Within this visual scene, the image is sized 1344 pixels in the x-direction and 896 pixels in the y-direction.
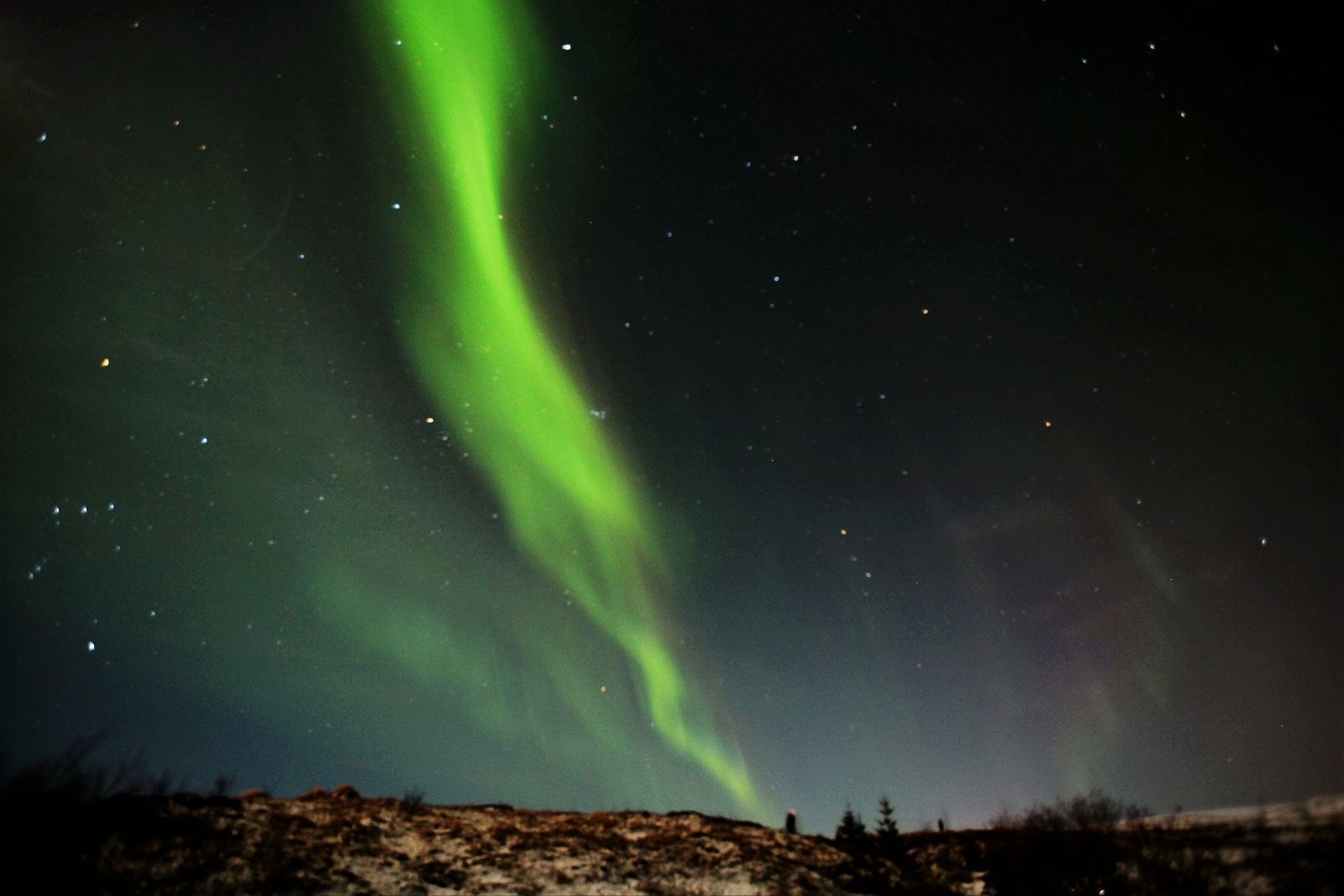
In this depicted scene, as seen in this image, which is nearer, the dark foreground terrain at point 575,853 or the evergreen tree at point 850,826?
the dark foreground terrain at point 575,853

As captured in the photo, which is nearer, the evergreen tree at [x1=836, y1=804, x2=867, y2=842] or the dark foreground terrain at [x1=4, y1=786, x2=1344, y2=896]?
the dark foreground terrain at [x1=4, y1=786, x2=1344, y2=896]

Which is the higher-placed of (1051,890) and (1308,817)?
(1308,817)

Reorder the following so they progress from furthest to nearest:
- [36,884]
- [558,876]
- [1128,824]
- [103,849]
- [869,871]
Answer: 1. [1128,824]
2. [869,871]
3. [558,876]
4. [103,849]
5. [36,884]

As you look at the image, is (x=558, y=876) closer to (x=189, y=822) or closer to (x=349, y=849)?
(x=349, y=849)

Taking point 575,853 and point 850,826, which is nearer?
point 575,853

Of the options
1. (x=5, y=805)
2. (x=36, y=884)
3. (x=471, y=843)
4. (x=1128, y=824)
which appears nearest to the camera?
(x=36, y=884)

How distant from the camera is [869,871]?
14.8m

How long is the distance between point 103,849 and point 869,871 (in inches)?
582

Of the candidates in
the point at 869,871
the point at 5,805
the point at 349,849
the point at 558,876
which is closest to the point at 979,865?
the point at 869,871

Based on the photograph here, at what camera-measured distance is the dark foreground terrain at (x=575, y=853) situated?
11047 mm

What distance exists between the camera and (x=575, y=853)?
1373 cm

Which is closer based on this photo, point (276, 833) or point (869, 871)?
point (276, 833)

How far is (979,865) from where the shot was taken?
50.9ft

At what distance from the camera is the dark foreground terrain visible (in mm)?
11047
